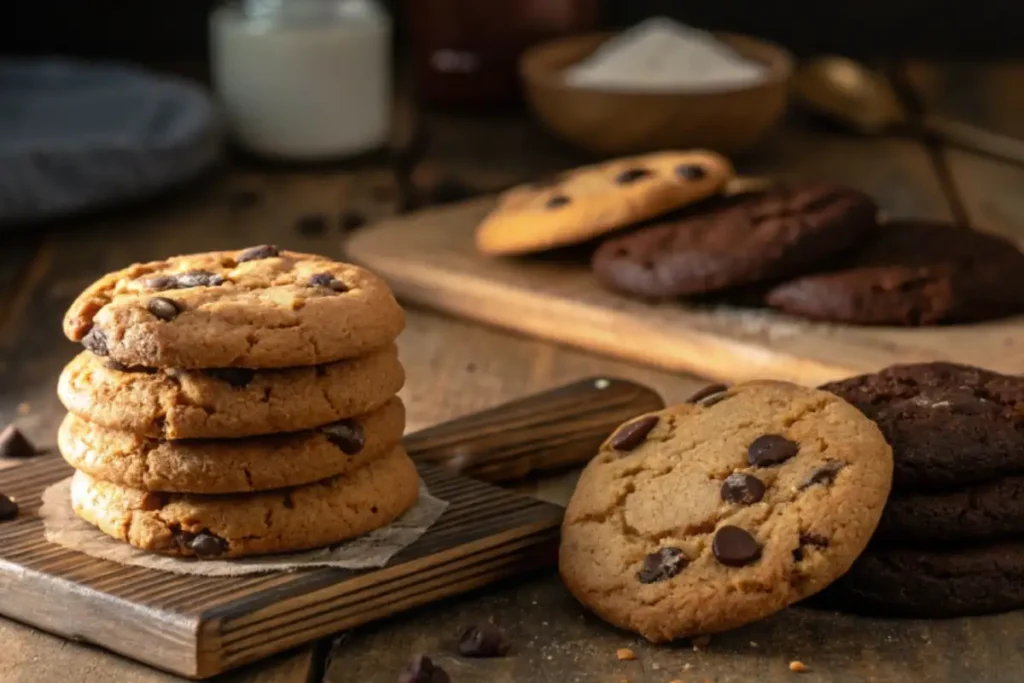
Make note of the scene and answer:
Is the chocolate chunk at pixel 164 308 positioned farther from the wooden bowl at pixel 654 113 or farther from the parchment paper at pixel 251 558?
the wooden bowl at pixel 654 113

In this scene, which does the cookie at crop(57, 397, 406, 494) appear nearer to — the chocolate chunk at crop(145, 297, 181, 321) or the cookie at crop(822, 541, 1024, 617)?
the chocolate chunk at crop(145, 297, 181, 321)

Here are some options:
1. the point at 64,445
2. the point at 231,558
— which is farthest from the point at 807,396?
the point at 64,445

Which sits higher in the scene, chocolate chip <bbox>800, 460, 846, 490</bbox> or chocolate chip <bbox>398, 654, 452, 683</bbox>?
chocolate chip <bbox>800, 460, 846, 490</bbox>

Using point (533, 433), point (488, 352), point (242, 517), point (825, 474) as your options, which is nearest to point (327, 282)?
point (242, 517)

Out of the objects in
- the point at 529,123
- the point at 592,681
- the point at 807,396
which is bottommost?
the point at 529,123

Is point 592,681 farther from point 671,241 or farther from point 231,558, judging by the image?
point 671,241

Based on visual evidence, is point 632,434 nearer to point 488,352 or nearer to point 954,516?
point 954,516

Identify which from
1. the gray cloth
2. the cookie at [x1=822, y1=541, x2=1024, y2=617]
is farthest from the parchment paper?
the gray cloth
